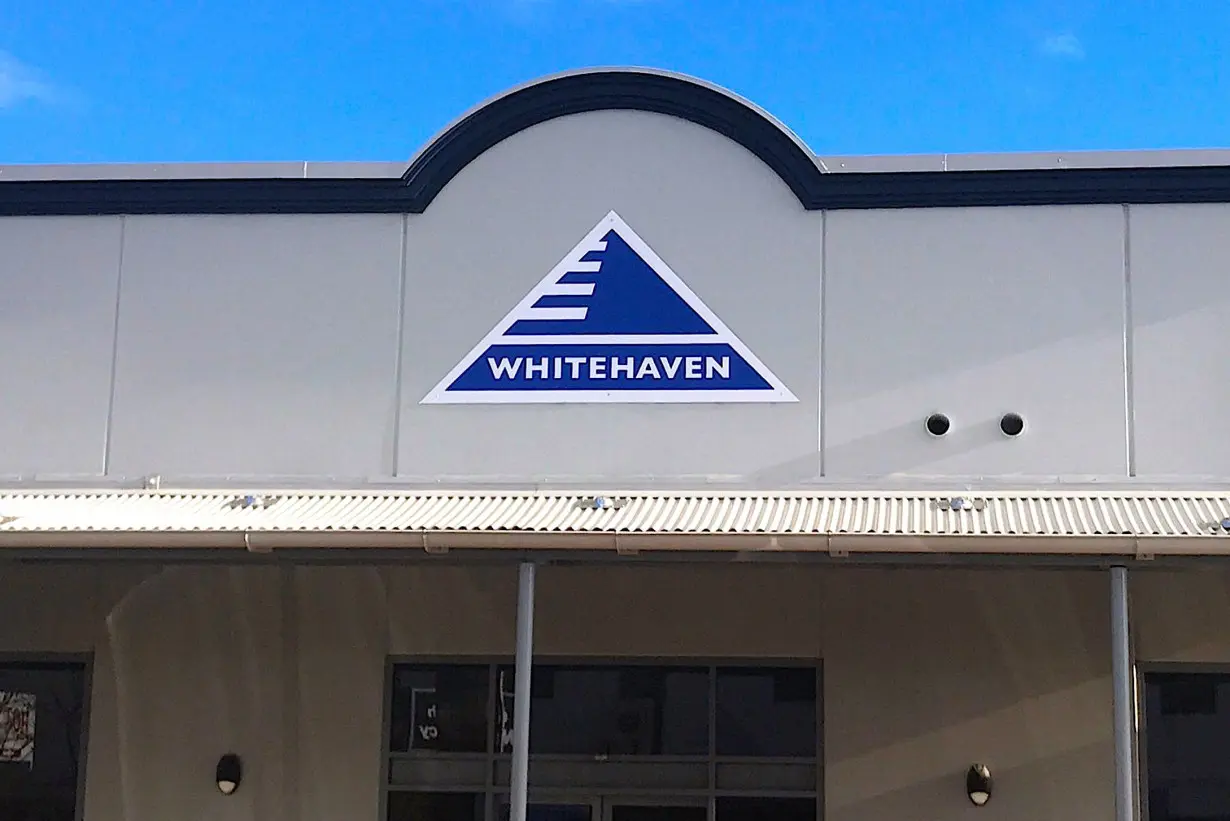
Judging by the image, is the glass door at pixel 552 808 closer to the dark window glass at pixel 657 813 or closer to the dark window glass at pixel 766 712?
the dark window glass at pixel 657 813

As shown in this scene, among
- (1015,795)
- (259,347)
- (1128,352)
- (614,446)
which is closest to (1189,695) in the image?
(1015,795)

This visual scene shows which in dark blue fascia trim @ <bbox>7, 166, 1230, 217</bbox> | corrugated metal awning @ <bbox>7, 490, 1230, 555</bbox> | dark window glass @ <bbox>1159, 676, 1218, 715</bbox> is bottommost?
dark window glass @ <bbox>1159, 676, 1218, 715</bbox>

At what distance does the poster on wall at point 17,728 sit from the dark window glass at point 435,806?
267cm

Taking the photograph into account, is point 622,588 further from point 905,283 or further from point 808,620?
point 905,283

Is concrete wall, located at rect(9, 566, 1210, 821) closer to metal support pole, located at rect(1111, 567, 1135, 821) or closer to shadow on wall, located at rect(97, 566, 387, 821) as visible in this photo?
shadow on wall, located at rect(97, 566, 387, 821)

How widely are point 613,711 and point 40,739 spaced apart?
13.4 feet

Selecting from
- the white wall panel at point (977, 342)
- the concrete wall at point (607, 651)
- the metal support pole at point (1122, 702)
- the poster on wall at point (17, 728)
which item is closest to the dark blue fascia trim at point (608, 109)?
the white wall panel at point (977, 342)

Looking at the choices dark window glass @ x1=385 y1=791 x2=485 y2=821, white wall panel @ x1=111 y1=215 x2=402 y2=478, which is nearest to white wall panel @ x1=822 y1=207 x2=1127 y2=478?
white wall panel @ x1=111 y1=215 x2=402 y2=478

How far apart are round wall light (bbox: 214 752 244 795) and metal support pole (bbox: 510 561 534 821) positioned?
9.49 feet

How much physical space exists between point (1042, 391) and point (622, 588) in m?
3.16

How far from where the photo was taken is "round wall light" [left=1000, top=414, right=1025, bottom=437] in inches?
395

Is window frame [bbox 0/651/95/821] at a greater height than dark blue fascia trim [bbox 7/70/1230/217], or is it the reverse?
dark blue fascia trim [bbox 7/70/1230/217]

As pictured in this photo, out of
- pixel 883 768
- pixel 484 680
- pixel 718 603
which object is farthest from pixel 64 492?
pixel 883 768

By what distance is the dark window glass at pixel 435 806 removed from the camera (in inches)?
403
